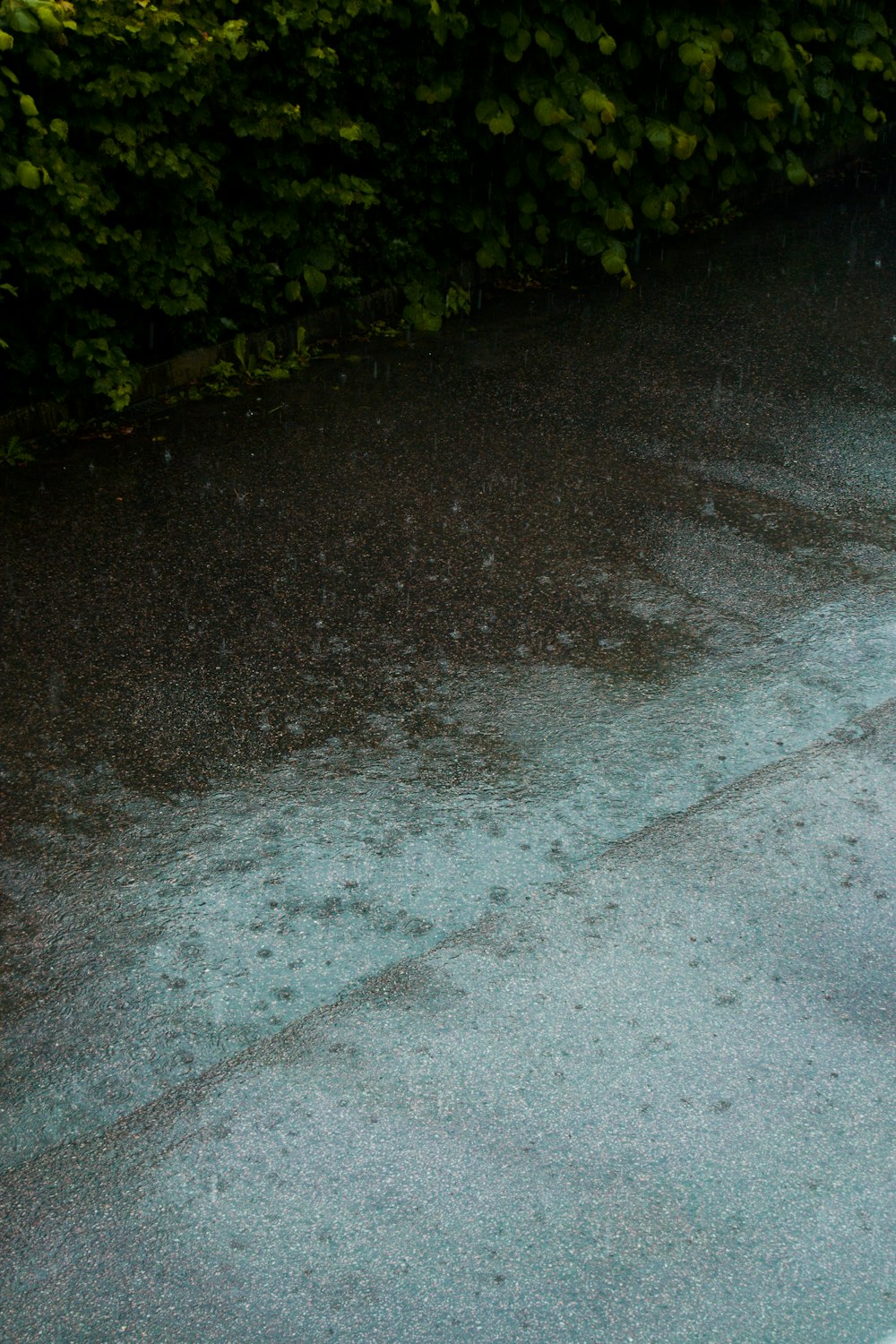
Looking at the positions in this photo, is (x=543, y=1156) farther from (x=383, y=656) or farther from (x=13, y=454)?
(x=13, y=454)

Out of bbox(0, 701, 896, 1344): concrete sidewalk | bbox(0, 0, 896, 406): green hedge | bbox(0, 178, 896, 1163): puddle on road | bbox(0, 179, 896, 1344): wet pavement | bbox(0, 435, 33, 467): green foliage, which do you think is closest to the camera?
bbox(0, 701, 896, 1344): concrete sidewalk

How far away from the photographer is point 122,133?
6.19m

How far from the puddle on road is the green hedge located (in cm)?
69

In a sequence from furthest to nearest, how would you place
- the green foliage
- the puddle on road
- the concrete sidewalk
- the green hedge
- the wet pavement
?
the green foliage, the green hedge, the puddle on road, the wet pavement, the concrete sidewalk

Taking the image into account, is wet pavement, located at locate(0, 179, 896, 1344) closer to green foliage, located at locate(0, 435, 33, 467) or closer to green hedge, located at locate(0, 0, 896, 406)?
green foliage, located at locate(0, 435, 33, 467)

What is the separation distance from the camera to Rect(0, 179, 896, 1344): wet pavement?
265 centimetres

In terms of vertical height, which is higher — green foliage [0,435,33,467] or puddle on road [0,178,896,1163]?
puddle on road [0,178,896,1163]

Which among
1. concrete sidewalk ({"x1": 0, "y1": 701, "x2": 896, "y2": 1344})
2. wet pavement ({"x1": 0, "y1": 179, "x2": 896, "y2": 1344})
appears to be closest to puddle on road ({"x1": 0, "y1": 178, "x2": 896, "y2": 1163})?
wet pavement ({"x1": 0, "y1": 179, "x2": 896, "y2": 1344})

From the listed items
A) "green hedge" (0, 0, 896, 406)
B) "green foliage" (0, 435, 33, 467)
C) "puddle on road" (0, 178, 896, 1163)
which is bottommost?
"green foliage" (0, 435, 33, 467)

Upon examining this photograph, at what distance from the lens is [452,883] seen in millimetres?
3650

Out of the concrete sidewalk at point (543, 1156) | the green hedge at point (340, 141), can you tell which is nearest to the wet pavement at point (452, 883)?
the concrete sidewalk at point (543, 1156)

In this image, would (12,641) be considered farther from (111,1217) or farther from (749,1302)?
(749,1302)

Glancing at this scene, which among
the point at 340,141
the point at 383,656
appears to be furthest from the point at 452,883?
the point at 340,141

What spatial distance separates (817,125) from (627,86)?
1957 mm
